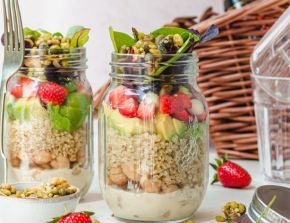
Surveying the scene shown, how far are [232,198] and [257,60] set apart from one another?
0.26 meters

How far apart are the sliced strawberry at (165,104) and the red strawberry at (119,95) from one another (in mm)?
41

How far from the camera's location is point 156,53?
0.93m

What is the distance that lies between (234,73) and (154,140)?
19.2 inches

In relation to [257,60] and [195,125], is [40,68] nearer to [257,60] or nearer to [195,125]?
[195,125]

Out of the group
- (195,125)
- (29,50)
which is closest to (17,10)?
(29,50)

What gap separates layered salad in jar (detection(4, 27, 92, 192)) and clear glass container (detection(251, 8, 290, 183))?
339mm

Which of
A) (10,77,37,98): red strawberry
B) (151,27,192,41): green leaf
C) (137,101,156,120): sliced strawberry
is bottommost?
(137,101,156,120): sliced strawberry

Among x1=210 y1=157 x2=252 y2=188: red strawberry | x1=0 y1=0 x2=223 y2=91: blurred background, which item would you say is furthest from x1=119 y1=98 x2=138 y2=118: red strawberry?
x1=0 y1=0 x2=223 y2=91: blurred background

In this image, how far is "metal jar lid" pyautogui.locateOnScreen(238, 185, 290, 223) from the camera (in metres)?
0.84

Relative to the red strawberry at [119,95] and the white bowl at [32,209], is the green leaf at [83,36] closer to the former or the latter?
the red strawberry at [119,95]

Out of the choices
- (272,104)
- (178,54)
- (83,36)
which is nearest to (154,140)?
(178,54)

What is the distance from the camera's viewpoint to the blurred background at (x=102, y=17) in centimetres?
162

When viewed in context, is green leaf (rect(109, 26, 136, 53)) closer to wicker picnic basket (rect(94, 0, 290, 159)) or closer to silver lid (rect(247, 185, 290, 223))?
silver lid (rect(247, 185, 290, 223))

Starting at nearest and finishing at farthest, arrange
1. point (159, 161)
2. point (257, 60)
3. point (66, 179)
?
point (159, 161) → point (66, 179) → point (257, 60)
